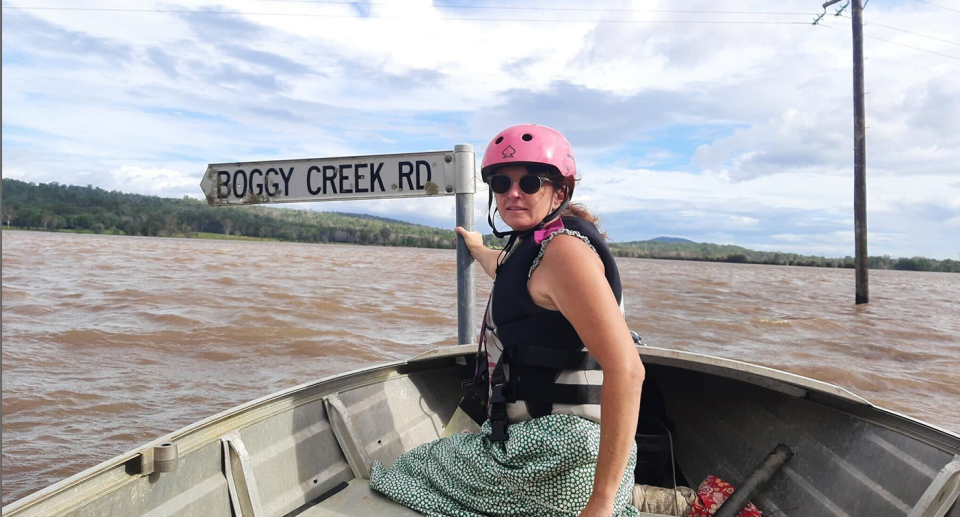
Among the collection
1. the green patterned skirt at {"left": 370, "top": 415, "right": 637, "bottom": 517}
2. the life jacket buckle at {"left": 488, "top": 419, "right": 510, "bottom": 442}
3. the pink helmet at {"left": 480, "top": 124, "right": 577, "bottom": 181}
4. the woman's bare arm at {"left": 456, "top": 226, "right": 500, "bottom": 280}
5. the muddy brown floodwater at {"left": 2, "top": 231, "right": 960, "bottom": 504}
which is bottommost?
the muddy brown floodwater at {"left": 2, "top": 231, "right": 960, "bottom": 504}

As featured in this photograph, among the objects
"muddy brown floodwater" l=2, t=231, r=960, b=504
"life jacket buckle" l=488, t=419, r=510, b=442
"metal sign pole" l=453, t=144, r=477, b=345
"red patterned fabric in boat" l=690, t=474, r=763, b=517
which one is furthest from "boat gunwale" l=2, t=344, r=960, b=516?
"muddy brown floodwater" l=2, t=231, r=960, b=504

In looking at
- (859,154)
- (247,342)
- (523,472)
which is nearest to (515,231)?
(523,472)

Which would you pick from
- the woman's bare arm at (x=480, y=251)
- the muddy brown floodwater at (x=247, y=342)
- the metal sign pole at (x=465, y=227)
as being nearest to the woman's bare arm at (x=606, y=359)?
A: the woman's bare arm at (x=480, y=251)

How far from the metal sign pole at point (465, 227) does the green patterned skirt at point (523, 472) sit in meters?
1.21

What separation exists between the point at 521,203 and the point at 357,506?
1516 mm

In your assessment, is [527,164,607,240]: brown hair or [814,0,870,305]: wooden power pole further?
[814,0,870,305]: wooden power pole

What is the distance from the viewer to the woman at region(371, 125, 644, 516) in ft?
6.15

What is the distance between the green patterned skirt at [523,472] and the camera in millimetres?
2107

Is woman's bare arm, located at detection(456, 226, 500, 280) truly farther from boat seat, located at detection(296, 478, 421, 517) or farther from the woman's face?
boat seat, located at detection(296, 478, 421, 517)

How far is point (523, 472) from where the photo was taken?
215cm

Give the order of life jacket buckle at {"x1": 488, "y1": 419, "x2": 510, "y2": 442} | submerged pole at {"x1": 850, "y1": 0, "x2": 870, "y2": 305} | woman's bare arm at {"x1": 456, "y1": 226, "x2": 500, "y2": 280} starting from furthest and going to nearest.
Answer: submerged pole at {"x1": 850, "y1": 0, "x2": 870, "y2": 305} → woman's bare arm at {"x1": 456, "y1": 226, "x2": 500, "y2": 280} → life jacket buckle at {"x1": 488, "y1": 419, "x2": 510, "y2": 442}

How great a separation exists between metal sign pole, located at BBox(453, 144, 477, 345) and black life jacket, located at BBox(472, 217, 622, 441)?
128cm

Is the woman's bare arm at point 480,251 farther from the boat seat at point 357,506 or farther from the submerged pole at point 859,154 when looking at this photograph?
the submerged pole at point 859,154

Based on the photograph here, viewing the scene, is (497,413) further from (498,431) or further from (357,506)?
(357,506)
